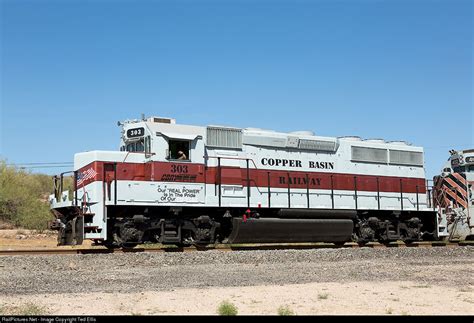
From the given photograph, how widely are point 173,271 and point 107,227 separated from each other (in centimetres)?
466

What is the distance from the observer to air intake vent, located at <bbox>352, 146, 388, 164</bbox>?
19.9 metres

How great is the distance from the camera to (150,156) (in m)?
15.7

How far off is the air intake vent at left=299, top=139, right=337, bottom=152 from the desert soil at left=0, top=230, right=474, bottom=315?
5.01 metres

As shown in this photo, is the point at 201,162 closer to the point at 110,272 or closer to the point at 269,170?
the point at 269,170

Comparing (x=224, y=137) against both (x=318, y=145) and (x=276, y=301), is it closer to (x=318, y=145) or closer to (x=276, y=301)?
(x=318, y=145)

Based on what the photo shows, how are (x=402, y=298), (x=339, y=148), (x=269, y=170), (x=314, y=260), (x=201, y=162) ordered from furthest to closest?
(x=339, y=148)
(x=269, y=170)
(x=201, y=162)
(x=314, y=260)
(x=402, y=298)

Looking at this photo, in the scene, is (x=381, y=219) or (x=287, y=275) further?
(x=381, y=219)

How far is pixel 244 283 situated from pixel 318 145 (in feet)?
34.5

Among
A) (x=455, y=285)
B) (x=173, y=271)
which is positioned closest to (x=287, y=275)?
(x=173, y=271)

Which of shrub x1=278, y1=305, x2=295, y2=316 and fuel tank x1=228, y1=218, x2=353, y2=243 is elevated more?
fuel tank x1=228, y1=218, x2=353, y2=243

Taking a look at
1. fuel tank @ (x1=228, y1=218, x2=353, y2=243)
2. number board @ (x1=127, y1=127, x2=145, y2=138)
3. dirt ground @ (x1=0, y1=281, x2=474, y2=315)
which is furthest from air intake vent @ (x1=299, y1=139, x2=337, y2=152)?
dirt ground @ (x1=0, y1=281, x2=474, y2=315)

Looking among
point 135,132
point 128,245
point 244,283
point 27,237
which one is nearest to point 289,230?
point 128,245

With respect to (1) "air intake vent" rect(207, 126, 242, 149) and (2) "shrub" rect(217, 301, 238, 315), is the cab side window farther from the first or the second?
(2) "shrub" rect(217, 301, 238, 315)

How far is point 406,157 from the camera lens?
833 inches
